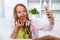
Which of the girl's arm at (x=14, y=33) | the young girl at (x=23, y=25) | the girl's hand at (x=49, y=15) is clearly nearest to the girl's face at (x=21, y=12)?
the young girl at (x=23, y=25)

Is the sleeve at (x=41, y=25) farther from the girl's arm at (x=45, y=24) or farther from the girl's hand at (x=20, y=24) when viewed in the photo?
the girl's hand at (x=20, y=24)

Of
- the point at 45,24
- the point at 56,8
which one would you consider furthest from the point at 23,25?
the point at 56,8

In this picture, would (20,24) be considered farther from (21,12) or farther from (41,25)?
(41,25)

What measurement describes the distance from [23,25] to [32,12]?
210 millimetres

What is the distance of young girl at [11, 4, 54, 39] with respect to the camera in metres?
2.02

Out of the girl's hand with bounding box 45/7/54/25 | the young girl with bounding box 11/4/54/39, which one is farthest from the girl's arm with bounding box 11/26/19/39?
the girl's hand with bounding box 45/7/54/25

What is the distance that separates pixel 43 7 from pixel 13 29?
0.49m

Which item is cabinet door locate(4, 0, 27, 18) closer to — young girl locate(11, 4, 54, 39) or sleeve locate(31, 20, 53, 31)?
young girl locate(11, 4, 54, 39)

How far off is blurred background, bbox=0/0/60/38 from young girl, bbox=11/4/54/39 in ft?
0.16

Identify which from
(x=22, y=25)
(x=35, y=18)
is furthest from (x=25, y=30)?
→ (x=35, y=18)

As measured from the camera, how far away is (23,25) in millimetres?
2049

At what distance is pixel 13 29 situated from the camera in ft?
6.66

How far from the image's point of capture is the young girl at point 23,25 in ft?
6.64

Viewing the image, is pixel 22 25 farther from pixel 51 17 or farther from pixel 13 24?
pixel 51 17
